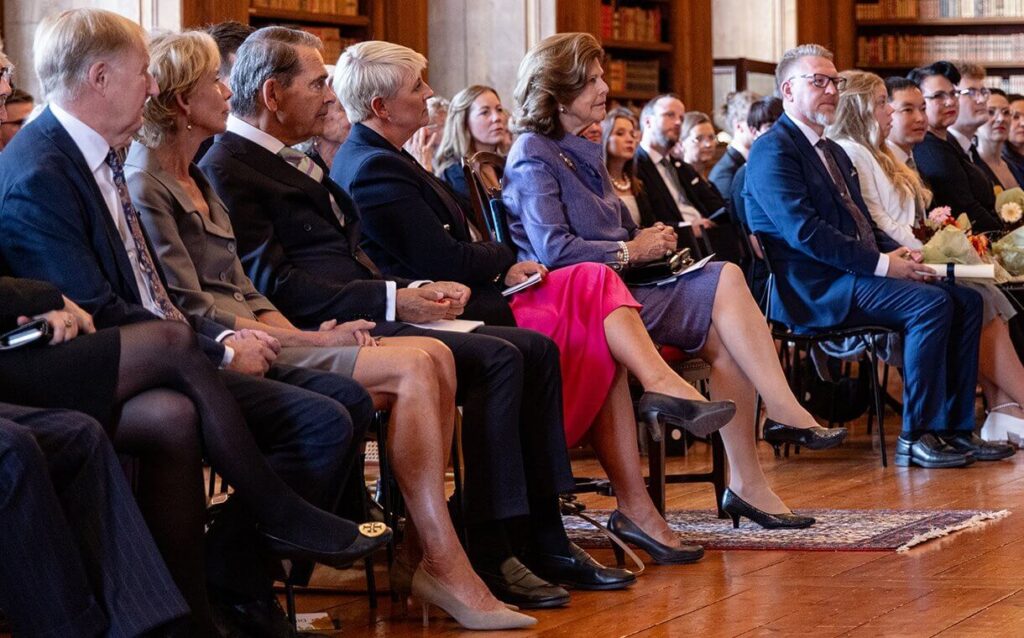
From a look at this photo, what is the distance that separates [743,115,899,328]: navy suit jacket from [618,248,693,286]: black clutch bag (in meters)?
1.19

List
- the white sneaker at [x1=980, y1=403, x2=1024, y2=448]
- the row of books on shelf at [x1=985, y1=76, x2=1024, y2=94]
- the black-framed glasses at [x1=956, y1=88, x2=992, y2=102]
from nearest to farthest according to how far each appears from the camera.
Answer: the white sneaker at [x1=980, y1=403, x2=1024, y2=448] < the black-framed glasses at [x1=956, y1=88, x2=992, y2=102] < the row of books on shelf at [x1=985, y1=76, x2=1024, y2=94]

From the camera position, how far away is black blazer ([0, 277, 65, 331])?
2.39 metres

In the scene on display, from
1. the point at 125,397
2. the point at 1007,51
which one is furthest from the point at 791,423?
the point at 1007,51

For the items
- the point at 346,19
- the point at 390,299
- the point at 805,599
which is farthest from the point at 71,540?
the point at 346,19

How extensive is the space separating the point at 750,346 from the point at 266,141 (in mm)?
1362

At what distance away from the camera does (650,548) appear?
11.6 feet

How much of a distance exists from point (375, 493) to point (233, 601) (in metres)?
1.78

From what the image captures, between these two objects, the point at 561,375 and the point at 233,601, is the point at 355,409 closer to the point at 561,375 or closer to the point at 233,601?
the point at 233,601

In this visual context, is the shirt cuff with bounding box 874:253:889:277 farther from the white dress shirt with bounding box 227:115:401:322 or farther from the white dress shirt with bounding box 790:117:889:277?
the white dress shirt with bounding box 227:115:401:322

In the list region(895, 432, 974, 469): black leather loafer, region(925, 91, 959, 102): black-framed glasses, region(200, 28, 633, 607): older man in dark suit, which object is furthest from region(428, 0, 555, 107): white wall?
region(200, 28, 633, 607): older man in dark suit

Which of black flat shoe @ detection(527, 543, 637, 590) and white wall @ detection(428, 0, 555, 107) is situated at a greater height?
white wall @ detection(428, 0, 555, 107)

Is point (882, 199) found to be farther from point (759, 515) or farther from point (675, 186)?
point (759, 515)

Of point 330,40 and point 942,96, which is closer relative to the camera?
point 942,96

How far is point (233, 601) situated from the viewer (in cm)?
269
